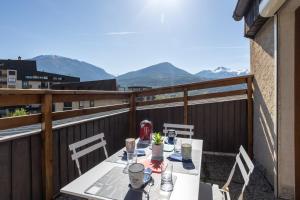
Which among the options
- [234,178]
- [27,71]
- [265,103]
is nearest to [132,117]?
[234,178]

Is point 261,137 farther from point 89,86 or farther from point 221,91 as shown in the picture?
point 89,86

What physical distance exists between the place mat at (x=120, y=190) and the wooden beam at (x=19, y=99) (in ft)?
3.20

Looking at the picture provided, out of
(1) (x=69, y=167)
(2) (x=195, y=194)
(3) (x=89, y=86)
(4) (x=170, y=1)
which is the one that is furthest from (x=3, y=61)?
(2) (x=195, y=194)

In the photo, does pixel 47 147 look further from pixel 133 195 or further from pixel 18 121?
pixel 133 195

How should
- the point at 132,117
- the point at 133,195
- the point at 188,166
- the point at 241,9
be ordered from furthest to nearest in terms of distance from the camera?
the point at 132,117 < the point at 241,9 < the point at 188,166 < the point at 133,195

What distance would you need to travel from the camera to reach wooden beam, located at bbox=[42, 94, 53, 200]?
75.5 inches

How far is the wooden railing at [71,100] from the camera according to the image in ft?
5.48

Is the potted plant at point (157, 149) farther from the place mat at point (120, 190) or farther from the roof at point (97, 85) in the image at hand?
the roof at point (97, 85)

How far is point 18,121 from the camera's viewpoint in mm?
1673

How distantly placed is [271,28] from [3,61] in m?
32.6

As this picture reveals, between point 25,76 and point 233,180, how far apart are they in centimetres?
2933

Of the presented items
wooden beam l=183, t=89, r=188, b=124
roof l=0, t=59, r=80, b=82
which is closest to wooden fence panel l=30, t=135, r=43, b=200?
wooden beam l=183, t=89, r=188, b=124

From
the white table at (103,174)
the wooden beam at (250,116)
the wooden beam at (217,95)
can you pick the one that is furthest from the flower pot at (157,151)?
the wooden beam at (250,116)
